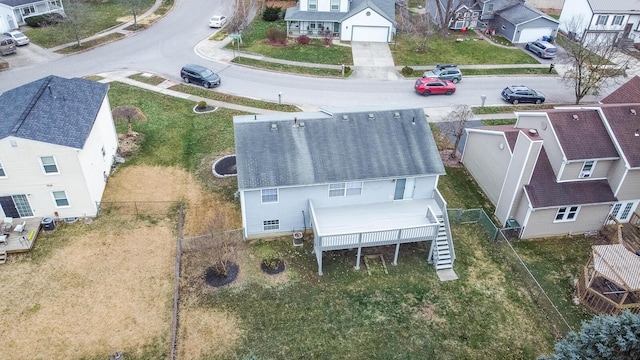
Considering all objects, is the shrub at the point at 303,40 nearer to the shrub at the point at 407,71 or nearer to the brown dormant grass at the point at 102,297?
the shrub at the point at 407,71

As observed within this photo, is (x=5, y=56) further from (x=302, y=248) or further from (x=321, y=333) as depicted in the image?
(x=321, y=333)

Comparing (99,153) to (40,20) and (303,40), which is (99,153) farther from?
(40,20)

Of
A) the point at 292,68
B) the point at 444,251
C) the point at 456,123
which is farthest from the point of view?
the point at 292,68

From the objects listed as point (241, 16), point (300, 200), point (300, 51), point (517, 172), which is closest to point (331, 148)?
point (300, 200)

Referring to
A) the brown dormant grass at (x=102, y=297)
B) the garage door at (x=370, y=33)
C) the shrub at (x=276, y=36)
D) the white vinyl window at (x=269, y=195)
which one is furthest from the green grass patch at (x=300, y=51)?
the white vinyl window at (x=269, y=195)

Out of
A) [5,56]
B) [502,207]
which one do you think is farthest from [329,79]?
[5,56]

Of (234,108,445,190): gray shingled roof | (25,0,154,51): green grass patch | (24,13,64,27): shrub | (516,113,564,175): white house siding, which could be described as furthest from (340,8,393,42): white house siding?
(24,13,64,27): shrub
